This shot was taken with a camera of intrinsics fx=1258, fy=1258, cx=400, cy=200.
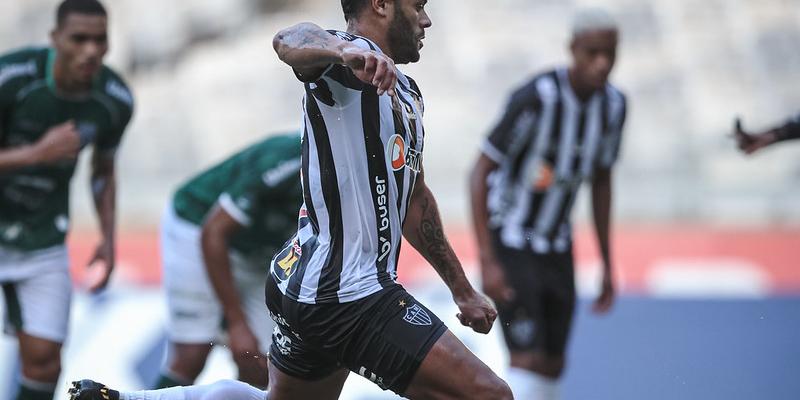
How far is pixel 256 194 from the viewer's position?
21.9 feet

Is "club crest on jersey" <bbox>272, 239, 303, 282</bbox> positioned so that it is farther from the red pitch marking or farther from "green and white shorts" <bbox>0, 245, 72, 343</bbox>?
the red pitch marking

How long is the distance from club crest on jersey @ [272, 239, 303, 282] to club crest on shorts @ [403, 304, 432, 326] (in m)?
0.46

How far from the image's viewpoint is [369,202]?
4.54 meters

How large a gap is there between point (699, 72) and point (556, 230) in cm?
700

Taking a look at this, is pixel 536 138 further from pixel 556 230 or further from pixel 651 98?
pixel 651 98

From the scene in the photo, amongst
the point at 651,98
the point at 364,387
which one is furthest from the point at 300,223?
the point at 651,98

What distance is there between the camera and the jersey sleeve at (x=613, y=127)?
7.70 m

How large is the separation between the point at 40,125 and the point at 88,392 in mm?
2278

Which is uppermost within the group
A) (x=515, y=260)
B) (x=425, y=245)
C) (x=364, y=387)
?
(x=425, y=245)

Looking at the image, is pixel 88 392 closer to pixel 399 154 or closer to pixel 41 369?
pixel 399 154

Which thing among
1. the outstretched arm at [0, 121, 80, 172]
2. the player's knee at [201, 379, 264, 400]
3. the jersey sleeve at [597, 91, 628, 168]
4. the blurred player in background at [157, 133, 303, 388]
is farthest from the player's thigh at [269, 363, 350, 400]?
the jersey sleeve at [597, 91, 628, 168]

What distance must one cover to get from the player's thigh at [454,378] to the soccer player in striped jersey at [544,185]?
2.92 m

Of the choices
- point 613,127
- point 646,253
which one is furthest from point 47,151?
point 646,253

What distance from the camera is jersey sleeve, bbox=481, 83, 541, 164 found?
24.6 ft
